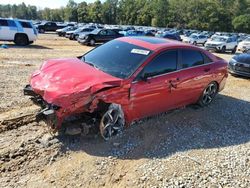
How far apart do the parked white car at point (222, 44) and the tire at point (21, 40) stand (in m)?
15.2

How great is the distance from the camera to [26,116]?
6.26m

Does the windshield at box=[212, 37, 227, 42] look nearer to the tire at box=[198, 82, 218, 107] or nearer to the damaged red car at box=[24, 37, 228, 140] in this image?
the tire at box=[198, 82, 218, 107]

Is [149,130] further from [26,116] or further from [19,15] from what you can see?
[19,15]

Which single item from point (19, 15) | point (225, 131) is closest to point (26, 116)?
point (225, 131)

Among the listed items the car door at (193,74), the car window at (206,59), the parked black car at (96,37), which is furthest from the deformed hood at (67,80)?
the parked black car at (96,37)

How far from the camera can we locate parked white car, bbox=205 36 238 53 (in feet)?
92.0

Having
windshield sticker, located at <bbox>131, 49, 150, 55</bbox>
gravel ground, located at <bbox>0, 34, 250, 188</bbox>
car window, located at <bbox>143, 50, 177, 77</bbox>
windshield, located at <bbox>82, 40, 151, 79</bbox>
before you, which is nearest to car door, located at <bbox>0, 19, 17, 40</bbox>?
gravel ground, located at <bbox>0, 34, 250, 188</bbox>

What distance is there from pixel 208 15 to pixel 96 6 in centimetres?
4099

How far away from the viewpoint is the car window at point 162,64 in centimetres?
596

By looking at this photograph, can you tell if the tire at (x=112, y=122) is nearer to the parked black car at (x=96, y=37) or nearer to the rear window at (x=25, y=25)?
the rear window at (x=25, y=25)

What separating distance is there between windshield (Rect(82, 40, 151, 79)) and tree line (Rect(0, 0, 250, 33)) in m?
99.0

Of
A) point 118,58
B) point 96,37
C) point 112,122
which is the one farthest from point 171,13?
point 112,122

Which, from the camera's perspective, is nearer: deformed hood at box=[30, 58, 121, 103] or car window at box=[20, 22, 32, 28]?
deformed hood at box=[30, 58, 121, 103]

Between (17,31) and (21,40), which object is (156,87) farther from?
(21,40)
